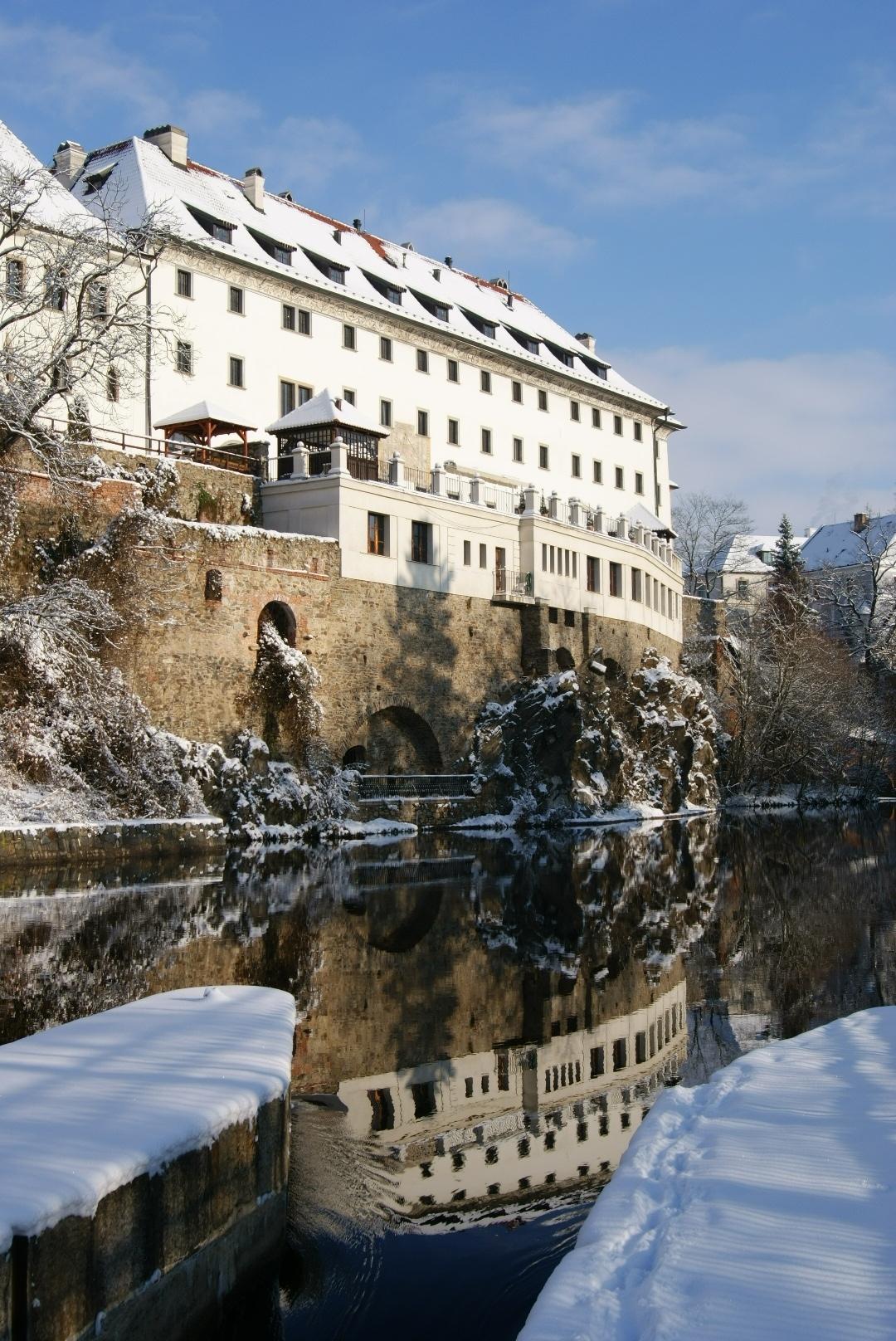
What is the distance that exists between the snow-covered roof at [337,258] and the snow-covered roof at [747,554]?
3737 cm

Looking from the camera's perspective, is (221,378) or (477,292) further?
(477,292)

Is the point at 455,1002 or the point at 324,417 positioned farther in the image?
the point at 324,417

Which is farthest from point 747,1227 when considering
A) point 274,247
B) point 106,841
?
point 274,247

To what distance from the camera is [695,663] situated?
63719mm

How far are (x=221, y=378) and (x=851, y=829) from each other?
2462cm

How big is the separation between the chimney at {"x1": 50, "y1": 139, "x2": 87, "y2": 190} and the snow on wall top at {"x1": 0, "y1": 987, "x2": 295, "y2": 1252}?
41321 mm

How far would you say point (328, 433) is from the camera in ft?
129

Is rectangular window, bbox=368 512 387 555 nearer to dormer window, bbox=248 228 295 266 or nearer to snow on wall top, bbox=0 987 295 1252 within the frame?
dormer window, bbox=248 228 295 266

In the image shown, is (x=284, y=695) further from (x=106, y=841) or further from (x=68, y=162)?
(x=68, y=162)

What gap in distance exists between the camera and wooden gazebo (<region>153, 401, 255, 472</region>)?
121 ft

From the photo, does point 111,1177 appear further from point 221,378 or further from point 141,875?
point 221,378

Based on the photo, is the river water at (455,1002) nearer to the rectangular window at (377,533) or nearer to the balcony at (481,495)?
the rectangular window at (377,533)

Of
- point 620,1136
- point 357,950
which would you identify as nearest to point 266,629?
point 357,950

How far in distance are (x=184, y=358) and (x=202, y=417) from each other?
4784mm
